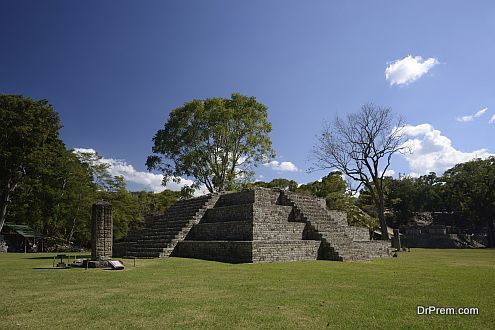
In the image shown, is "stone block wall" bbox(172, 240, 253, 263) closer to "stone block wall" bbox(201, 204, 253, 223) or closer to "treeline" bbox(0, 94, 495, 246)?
"stone block wall" bbox(201, 204, 253, 223)

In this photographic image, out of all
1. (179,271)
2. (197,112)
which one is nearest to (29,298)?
(179,271)

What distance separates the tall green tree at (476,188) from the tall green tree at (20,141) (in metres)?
39.8

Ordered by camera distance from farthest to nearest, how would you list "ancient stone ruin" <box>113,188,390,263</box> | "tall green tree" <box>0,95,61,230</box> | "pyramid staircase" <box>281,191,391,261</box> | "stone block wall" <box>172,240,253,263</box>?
1. "tall green tree" <box>0,95,61,230</box>
2. "pyramid staircase" <box>281,191,391,261</box>
3. "ancient stone ruin" <box>113,188,390,263</box>
4. "stone block wall" <box>172,240,253,263</box>

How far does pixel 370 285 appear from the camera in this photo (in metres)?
7.69

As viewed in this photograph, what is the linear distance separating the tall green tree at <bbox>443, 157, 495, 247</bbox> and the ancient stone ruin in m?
23.6

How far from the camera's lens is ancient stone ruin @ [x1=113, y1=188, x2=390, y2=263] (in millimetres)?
13844

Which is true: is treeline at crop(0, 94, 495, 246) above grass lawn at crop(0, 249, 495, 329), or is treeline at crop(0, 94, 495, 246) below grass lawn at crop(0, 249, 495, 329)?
above

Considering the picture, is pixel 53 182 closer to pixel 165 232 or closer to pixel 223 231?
pixel 165 232

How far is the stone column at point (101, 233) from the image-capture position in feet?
40.2

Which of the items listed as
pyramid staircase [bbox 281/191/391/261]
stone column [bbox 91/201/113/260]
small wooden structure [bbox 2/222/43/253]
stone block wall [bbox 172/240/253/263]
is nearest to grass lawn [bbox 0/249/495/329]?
stone column [bbox 91/201/113/260]

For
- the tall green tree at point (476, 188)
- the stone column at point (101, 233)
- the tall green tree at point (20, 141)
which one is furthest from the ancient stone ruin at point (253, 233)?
the tall green tree at point (476, 188)

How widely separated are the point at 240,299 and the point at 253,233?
8.09m

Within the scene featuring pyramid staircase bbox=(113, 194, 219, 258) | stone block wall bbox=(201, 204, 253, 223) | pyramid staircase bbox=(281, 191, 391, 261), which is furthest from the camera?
pyramid staircase bbox=(113, 194, 219, 258)

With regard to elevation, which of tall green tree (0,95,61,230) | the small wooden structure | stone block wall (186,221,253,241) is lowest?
the small wooden structure
